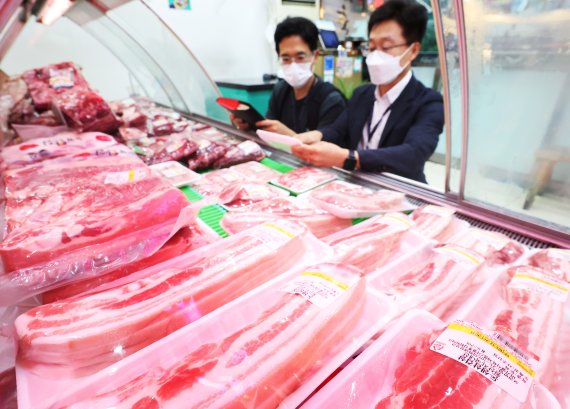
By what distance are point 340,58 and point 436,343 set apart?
7.86m

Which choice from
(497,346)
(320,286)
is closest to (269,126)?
(320,286)

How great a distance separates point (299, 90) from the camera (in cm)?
391

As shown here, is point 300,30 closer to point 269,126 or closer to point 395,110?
point 269,126

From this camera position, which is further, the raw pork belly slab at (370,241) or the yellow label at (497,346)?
the raw pork belly slab at (370,241)

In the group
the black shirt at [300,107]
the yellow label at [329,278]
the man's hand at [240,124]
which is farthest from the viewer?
the black shirt at [300,107]

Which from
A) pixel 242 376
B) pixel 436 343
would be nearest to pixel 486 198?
pixel 436 343

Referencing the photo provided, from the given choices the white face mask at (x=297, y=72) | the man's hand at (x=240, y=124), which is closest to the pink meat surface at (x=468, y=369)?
the man's hand at (x=240, y=124)

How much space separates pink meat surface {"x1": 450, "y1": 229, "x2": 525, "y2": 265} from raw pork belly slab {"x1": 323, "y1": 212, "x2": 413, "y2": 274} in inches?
10.1

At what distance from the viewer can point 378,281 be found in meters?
1.17

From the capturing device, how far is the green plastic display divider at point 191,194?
1900 mm

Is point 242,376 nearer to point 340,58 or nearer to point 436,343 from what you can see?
point 436,343

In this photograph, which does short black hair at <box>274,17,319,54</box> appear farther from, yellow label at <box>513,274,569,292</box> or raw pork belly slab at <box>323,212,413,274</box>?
yellow label at <box>513,274,569,292</box>

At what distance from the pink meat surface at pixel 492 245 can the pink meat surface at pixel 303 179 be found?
0.87 m

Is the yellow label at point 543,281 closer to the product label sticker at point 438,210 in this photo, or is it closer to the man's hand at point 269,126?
the product label sticker at point 438,210
